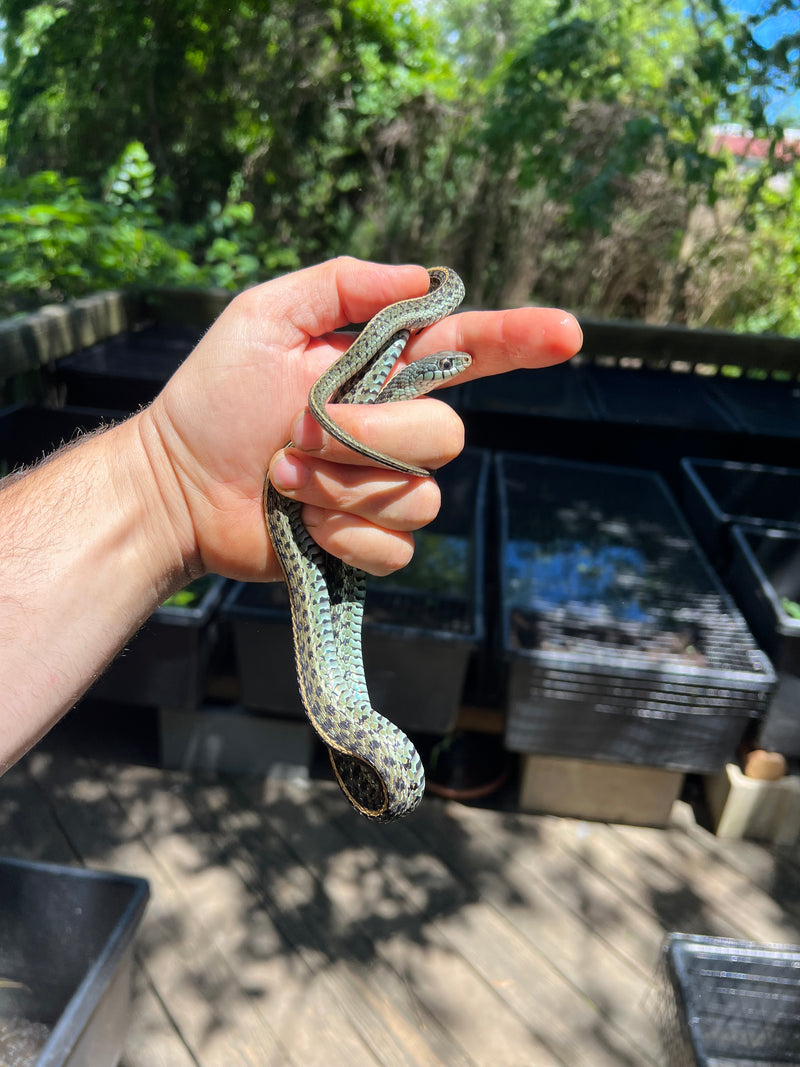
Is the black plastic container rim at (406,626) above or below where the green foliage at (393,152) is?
below

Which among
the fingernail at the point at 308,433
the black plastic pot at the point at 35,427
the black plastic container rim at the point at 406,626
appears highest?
the fingernail at the point at 308,433

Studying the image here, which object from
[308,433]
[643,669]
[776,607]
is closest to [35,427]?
[308,433]

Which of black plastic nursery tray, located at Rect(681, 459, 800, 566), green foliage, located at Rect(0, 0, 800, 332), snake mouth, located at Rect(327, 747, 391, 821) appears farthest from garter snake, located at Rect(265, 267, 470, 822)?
green foliage, located at Rect(0, 0, 800, 332)

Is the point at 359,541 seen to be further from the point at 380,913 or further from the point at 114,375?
the point at 114,375

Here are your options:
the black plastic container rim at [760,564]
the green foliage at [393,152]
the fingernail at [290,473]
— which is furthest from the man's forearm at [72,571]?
the green foliage at [393,152]

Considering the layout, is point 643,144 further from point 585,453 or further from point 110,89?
point 110,89

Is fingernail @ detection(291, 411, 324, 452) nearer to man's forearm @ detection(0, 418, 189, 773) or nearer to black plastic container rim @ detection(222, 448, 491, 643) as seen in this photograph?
man's forearm @ detection(0, 418, 189, 773)

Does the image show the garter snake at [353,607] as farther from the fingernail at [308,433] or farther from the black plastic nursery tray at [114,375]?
the black plastic nursery tray at [114,375]
